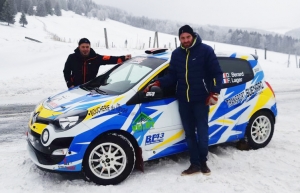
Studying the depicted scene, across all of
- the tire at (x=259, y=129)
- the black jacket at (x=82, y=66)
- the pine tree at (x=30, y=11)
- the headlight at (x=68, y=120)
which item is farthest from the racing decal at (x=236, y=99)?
the pine tree at (x=30, y=11)

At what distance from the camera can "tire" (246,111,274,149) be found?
17.6 ft

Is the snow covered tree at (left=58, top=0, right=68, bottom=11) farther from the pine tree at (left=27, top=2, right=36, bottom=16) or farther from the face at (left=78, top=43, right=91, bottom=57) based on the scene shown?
the face at (left=78, top=43, right=91, bottom=57)

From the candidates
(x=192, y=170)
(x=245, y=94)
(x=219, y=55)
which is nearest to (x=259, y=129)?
(x=245, y=94)

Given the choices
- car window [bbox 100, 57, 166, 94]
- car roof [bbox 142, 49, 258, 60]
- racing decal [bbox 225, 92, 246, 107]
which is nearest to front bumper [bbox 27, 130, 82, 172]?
car window [bbox 100, 57, 166, 94]

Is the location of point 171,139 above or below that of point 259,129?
above

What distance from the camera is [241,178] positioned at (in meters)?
4.32

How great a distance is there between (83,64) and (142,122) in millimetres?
2152

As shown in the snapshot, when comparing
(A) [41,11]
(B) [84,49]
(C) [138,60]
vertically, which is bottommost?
(C) [138,60]

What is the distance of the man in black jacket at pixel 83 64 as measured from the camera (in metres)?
5.84

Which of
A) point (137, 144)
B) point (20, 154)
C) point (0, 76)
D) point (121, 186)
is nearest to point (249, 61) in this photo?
point (137, 144)

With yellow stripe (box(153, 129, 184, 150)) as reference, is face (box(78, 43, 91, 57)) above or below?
above

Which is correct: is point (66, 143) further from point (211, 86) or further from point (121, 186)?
point (211, 86)

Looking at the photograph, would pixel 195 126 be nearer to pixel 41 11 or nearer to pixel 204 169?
pixel 204 169

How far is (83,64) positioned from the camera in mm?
5852
